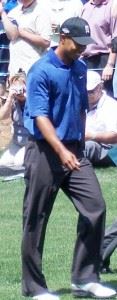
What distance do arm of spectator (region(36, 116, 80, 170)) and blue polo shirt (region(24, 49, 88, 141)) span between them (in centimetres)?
6

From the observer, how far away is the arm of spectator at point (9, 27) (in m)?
12.9

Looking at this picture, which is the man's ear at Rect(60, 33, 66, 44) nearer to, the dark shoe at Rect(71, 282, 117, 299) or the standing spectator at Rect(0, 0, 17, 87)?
the dark shoe at Rect(71, 282, 117, 299)

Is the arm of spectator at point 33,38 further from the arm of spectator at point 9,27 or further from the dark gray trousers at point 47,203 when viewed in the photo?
the dark gray trousers at point 47,203

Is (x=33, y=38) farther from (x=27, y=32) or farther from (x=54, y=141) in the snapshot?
(x=54, y=141)

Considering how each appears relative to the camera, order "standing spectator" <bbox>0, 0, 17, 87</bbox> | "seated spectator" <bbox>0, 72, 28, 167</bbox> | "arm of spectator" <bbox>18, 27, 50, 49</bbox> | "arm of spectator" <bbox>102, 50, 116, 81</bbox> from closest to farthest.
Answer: "arm of spectator" <bbox>102, 50, 116, 81</bbox>, "arm of spectator" <bbox>18, 27, 50, 49</bbox>, "seated spectator" <bbox>0, 72, 28, 167</bbox>, "standing spectator" <bbox>0, 0, 17, 87</bbox>

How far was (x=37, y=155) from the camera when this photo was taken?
23.0ft

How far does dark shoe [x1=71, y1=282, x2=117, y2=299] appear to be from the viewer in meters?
7.16

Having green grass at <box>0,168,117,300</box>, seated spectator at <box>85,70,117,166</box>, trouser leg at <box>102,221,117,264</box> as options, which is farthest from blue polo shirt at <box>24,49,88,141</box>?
seated spectator at <box>85,70,117,166</box>

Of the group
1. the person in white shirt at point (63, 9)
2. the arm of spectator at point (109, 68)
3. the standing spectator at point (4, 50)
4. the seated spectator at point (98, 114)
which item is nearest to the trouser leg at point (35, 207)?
the seated spectator at point (98, 114)

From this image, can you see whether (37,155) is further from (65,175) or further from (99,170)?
(99,170)

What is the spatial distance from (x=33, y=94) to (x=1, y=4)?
6609mm

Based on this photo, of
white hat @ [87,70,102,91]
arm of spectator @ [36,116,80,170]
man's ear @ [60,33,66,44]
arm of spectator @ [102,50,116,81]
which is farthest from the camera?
arm of spectator @ [102,50,116,81]

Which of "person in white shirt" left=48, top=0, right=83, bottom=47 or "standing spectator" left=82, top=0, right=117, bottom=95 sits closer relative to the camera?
"standing spectator" left=82, top=0, right=117, bottom=95

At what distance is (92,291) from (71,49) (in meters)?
1.70
